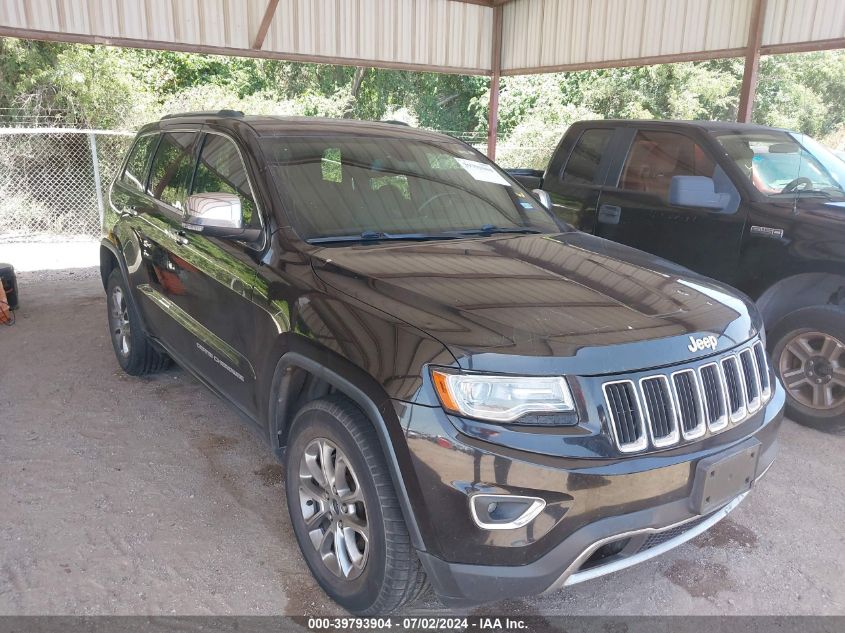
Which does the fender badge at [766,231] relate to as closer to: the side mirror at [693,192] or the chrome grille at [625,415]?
the side mirror at [693,192]

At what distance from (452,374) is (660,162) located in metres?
3.78

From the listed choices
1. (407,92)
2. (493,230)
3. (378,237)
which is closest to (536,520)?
(378,237)

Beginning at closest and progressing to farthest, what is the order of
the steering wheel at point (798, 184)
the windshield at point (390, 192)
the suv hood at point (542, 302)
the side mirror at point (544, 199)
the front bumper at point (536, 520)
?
the front bumper at point (536, 520), the suv hood at point (542, 302), the windshield at point (390, 192), the side mirror at point (544, 199), the steering wheel at point (798, 184)

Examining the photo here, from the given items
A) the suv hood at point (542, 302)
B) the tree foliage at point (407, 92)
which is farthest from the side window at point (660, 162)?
the tree foliage at point (407, 92)

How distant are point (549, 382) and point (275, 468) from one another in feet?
6.90

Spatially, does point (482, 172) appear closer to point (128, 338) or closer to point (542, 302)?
point (542, 302)

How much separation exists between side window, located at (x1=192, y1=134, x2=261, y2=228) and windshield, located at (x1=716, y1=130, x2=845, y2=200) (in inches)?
134

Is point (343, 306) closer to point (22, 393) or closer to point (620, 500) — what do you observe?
point (620, 500)

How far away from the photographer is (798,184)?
464cm

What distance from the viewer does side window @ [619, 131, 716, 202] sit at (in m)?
4.95

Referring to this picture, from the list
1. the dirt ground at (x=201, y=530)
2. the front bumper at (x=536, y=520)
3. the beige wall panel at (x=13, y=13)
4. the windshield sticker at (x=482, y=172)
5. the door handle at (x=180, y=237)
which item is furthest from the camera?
the beige wall panel at (x=13, y=13)

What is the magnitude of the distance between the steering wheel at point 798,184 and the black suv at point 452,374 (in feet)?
6.53

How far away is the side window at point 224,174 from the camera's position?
3131mm

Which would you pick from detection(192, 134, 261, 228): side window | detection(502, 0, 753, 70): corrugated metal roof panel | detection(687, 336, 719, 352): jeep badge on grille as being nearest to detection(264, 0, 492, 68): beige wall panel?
detection(502, 0, 753, 70): corrugated metal roof panel
